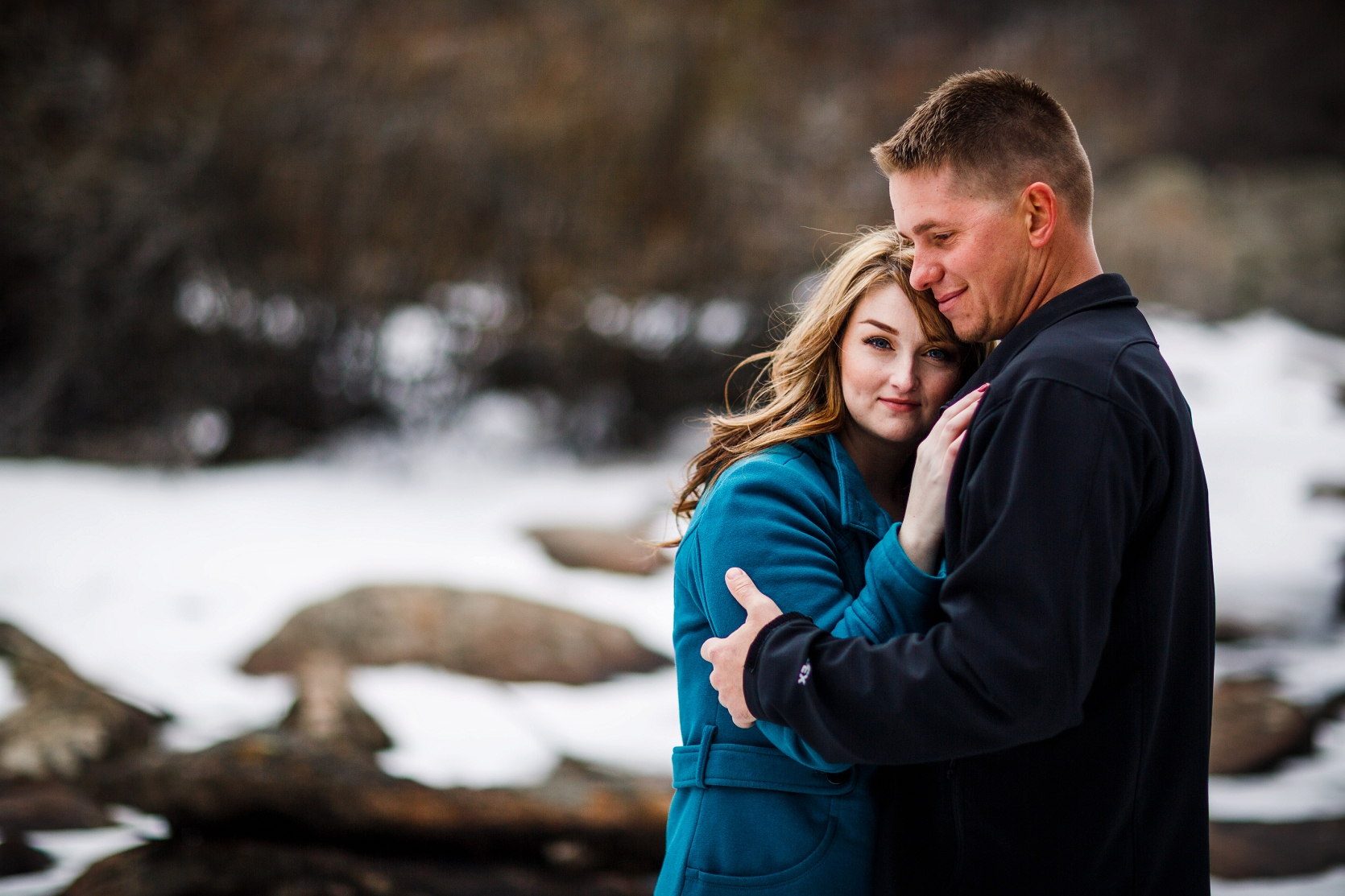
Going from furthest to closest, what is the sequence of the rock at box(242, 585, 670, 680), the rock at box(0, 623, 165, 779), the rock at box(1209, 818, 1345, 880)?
the rock at box(242, 585, 670, 680) → the rock at box(0, 623, 165, 779) → the rock at box(1209, 818, 1345, 880)

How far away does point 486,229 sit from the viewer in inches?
298

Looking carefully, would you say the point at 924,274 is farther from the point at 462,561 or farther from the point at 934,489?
the point at 462,561

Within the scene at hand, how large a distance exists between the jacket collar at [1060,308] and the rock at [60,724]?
13.7 feet

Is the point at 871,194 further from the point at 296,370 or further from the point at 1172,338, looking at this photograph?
the point at 296,370

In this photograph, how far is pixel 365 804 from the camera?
3863mm

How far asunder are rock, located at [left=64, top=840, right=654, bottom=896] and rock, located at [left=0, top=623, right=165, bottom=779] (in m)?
0.81

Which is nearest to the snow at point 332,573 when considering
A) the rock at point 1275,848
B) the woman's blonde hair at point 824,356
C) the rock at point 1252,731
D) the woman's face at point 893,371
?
the rock at point 1275,848

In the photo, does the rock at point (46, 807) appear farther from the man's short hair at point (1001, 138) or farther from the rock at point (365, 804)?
the man's short hair at point (1001, 138)

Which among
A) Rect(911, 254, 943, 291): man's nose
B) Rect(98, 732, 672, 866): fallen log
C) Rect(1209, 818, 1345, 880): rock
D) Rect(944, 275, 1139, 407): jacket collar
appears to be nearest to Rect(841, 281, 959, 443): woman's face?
Rect(911, 254, 943, 291): man's nose

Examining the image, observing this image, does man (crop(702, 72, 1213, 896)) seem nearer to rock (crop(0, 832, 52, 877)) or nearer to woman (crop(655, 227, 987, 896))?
woman (crop(655, 227, 987, 896))

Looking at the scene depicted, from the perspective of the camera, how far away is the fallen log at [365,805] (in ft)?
12.5

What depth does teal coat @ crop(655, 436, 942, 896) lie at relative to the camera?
164cm

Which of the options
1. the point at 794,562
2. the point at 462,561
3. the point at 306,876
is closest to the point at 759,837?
the point at 794,562

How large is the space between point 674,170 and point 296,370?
10.7ft
